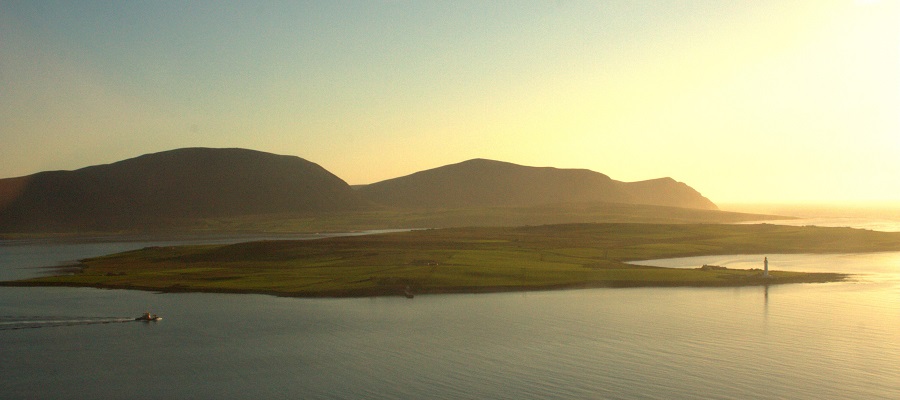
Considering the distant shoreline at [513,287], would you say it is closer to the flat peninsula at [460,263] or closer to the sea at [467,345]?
the flat peninsula at [460,263]

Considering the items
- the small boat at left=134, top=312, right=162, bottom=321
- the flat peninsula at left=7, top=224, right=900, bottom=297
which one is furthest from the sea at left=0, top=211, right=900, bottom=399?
the flat peninsula at left=7, top=224, right=900, bottom=297

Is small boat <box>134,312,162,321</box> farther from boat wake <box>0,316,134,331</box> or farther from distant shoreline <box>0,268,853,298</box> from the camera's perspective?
distant shoreline <box>0,268,853,298</box>

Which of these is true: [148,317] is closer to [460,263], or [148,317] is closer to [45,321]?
[45,321]

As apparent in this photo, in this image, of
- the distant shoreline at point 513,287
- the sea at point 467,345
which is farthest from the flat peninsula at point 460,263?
the sea at point 467,345

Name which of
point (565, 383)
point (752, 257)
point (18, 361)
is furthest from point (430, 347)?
point (752, 257)

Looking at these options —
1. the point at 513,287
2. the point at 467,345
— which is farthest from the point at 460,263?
the point at 467,345
